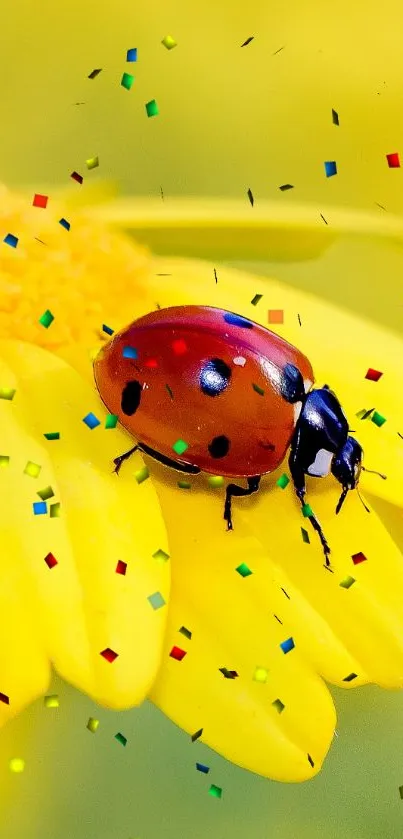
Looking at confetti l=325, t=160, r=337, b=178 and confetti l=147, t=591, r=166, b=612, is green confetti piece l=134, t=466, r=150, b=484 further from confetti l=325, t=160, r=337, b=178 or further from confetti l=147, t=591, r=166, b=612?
confetti l=325, t=160, r=337, b=178

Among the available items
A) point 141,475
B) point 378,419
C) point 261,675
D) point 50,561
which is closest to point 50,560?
point 50,561

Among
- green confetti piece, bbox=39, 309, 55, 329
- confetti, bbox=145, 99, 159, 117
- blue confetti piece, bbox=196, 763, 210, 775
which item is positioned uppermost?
confetti, bbox=145, 99, 159, 117

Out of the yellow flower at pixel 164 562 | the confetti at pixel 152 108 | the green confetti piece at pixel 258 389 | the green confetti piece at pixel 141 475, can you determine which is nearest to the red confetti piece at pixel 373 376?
the yellow flower at pixel 164 562

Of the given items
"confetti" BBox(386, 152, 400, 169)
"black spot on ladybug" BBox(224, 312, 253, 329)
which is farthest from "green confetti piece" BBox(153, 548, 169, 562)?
"confetti" BBox(386, 152, 400, 169)

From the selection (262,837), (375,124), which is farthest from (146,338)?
(262,837)

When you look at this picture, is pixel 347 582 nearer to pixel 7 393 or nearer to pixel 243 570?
pixel 243 570

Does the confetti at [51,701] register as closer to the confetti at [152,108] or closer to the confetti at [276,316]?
the confetti at [276,316]
